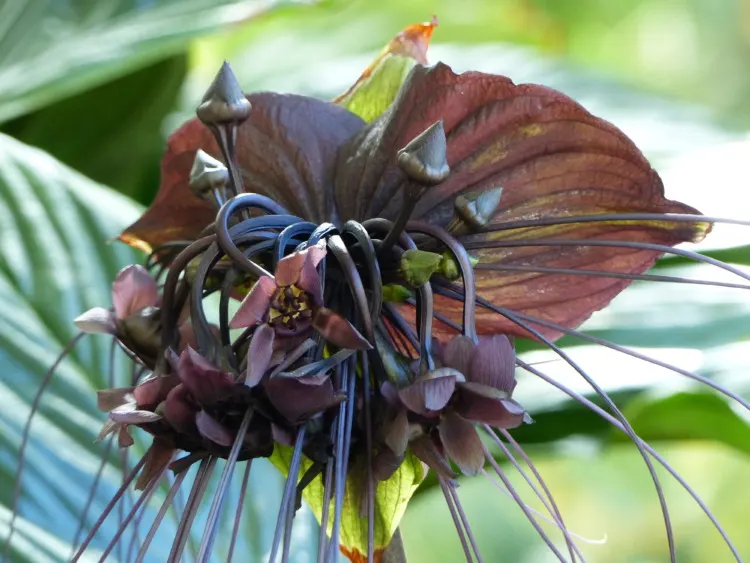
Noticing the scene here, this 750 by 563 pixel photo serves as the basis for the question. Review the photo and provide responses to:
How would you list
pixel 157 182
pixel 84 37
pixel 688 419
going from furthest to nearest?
pixel 157 182 → pixel 84 37 → pixel 688 419

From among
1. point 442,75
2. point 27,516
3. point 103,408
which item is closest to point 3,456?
point 27,516

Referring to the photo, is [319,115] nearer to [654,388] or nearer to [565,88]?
[654,388]

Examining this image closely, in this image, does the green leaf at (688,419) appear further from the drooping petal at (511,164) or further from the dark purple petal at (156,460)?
the dark purple petal at (156,460)

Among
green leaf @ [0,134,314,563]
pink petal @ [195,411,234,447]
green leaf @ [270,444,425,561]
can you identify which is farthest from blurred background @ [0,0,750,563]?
pink petal @ [195,411,234,447]

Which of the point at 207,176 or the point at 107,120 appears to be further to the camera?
the point at 107,120

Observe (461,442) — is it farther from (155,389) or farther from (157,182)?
(157,182)

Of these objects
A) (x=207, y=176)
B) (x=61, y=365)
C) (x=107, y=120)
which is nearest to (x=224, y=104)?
(x=207, y=176)
